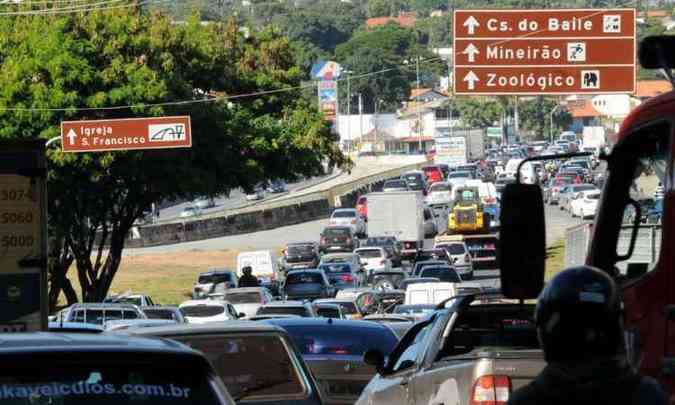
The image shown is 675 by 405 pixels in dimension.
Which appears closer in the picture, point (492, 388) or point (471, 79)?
point (492, 388)

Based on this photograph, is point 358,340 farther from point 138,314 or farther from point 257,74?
point 257,74

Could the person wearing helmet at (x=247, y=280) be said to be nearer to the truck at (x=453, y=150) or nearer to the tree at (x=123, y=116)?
the tree at (x=123, y=116)

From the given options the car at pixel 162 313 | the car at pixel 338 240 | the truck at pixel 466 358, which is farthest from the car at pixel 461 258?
the truck at pixel 466 358

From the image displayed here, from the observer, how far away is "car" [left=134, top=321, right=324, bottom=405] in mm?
11852

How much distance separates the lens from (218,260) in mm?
70938

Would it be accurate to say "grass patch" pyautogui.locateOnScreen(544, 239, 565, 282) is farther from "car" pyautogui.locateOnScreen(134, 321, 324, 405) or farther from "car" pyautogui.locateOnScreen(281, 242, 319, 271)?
"car" pyautogui.locateOnScreen(134, 321, 324, 405)

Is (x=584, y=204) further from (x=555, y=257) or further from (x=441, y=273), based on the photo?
(x=441, y=273)

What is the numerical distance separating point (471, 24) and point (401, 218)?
3942 cm

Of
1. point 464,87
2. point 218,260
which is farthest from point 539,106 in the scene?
point 464,87

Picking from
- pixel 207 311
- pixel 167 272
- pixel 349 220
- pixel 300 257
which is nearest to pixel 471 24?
pixel 207 311

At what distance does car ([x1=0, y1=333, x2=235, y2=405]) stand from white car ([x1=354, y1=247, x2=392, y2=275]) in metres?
53.0

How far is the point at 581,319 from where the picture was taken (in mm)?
4852

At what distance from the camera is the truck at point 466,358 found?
1118cm

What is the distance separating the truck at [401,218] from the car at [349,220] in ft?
11.3
